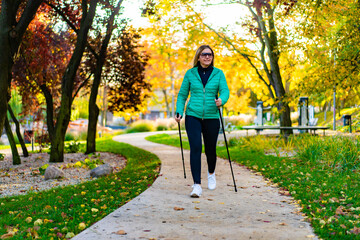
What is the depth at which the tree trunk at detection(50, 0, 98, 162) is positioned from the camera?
9.90 meters

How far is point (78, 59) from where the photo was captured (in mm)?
→ 9922

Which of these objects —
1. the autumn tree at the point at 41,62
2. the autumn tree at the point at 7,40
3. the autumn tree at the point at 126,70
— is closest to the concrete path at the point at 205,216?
the autumn tree at the point at 7,40

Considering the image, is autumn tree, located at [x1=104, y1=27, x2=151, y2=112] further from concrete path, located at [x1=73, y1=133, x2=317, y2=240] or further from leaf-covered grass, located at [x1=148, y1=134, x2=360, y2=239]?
concrete path, located at [x1=73, y1=133, x2=317, y2=240]

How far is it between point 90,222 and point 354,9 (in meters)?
8.11

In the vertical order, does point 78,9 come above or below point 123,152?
above

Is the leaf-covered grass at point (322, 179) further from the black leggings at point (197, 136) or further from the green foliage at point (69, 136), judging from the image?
the green foliage at point (69, 136)

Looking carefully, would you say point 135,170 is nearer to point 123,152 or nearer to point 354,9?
point 123,152

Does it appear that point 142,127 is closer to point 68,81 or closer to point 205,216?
point 68,81

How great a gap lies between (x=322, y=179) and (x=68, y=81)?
6.34m

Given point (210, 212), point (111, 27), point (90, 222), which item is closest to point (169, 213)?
point (210, 212)

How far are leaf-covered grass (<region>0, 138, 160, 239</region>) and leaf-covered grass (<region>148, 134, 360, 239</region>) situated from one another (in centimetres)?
221

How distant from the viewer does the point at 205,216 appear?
4383 millimetres

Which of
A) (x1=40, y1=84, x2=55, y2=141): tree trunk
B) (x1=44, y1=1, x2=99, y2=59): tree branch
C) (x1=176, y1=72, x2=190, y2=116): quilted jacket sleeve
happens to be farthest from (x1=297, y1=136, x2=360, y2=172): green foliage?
(x1=40, y1=84, x2=55, y2=141): tree trunk

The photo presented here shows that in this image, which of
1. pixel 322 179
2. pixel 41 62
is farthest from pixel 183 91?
pixel 41 62
